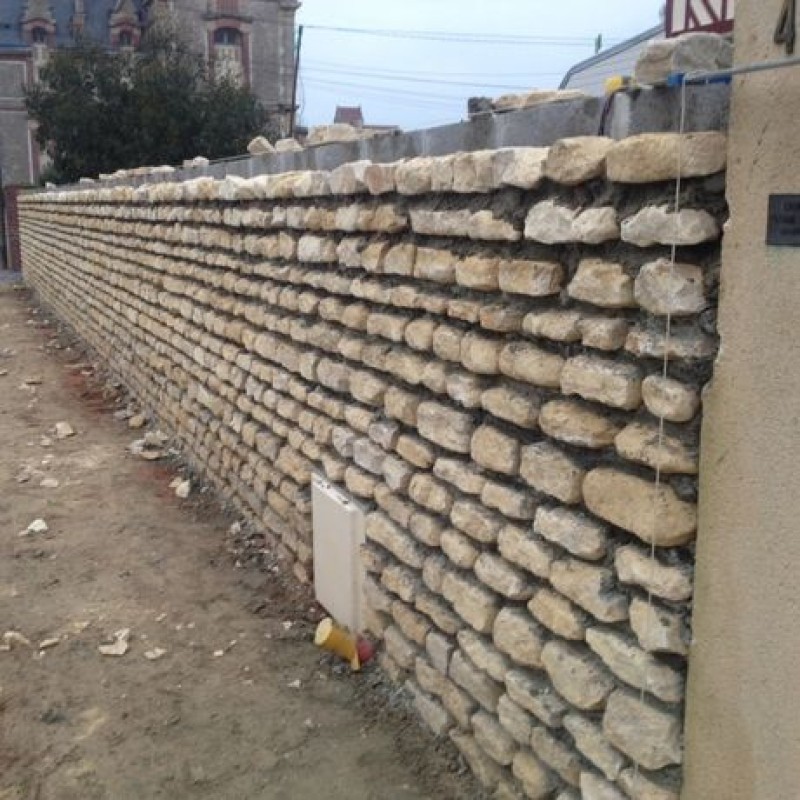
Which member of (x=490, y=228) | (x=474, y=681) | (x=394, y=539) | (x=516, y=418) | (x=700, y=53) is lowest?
(x=474, y=681)

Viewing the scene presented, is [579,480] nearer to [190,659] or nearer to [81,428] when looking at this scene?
[190,659]

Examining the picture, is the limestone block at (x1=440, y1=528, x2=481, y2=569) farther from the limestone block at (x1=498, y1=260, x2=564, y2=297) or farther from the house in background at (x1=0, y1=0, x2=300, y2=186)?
the house in background at (x1=0, y1=0, x2=300, y2=186)

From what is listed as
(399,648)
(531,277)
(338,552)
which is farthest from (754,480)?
(338,552)

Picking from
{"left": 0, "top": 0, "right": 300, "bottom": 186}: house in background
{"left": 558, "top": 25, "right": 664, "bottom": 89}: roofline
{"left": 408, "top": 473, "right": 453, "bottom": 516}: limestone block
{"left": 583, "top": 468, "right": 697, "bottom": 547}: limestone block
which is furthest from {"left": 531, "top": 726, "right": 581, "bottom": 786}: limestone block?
{"left": 0, "top": 0, "right": 300, "bottom": 186}: house in background

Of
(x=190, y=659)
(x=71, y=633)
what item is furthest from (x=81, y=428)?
(x=190, y=659)

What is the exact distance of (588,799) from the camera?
2.49 metres

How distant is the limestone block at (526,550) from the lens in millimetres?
2674

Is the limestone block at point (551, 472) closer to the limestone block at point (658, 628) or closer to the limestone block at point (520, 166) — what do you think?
the limestone block at point (658, 628)

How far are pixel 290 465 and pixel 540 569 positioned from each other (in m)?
2.38

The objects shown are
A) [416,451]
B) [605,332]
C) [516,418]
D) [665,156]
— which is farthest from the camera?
[416,451]

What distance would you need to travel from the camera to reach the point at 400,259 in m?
3.47

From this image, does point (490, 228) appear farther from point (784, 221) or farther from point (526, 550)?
point (784, 221)

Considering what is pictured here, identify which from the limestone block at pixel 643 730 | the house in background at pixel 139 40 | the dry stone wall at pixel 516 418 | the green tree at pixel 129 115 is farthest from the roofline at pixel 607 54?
the house in background at pixel 139 40

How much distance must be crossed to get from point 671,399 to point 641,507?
29 cm
